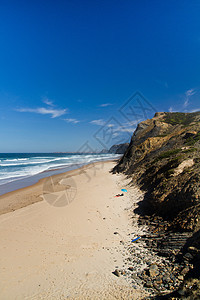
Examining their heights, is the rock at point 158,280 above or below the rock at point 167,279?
below

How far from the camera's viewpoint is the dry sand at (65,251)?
389 centimetres

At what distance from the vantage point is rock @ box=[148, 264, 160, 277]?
3779 millimetres

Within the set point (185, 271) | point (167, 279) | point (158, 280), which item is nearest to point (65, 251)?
point (158, 280)

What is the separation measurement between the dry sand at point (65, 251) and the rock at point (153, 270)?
596 mm

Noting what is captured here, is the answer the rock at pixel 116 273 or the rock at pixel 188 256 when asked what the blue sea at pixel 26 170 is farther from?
the rock at pixel 188 256

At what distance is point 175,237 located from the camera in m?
4.86

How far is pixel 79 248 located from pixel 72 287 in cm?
163

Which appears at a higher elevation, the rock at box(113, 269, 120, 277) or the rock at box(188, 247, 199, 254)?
the rock at box(188, 247, 199, 254)

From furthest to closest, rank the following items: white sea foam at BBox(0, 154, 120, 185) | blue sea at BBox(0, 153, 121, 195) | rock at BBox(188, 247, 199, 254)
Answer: white sea foam at BBox(0, 154, 120, 185)
blue sea at BBox(0, 153, 121, 195)
rock at BBox(188, 247, 199, 254)

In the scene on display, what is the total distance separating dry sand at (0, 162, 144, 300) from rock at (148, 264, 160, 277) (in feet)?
1.96

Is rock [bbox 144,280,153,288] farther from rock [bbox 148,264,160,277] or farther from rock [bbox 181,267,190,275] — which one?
rock [bbox 181,267,190,275]

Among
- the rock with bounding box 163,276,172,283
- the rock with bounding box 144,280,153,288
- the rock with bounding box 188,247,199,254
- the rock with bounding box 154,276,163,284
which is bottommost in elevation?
the rock with bounding box 144,280,153,288

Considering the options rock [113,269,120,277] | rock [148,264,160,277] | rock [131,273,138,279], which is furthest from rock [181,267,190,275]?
rock [113,269,120,277]

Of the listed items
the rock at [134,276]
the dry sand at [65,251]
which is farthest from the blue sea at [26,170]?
the rock at [134,276]
